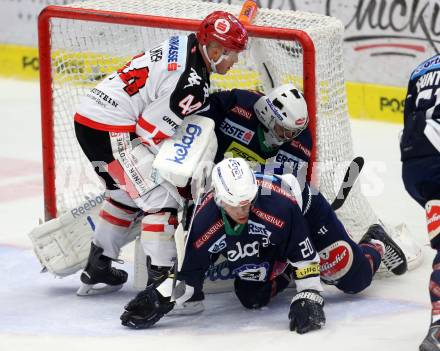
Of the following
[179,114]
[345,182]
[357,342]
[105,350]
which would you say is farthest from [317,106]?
[105,350]

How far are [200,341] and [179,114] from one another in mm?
908

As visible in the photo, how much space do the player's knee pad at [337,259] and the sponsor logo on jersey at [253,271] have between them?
27cm

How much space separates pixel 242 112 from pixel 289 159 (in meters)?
0.29

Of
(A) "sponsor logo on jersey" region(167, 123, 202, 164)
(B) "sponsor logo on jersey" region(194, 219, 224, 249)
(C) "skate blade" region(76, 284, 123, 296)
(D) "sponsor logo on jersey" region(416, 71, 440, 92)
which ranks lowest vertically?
(C) "skate blade" region(76, 284, 123, 296)

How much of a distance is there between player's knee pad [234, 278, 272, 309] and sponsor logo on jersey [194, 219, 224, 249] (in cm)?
36

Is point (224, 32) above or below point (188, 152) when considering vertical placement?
above

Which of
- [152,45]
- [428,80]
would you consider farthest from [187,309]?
[152,45]

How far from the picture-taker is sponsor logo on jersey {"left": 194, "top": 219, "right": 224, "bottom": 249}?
4.36 meters

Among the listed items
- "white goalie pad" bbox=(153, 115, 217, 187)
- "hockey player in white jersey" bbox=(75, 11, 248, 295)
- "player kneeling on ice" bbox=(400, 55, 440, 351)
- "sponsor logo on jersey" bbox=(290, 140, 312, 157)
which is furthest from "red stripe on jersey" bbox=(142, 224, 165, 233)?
"player kneeling on ice" bbox=(400, 55, 440, 351)

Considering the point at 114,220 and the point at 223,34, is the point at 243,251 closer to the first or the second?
the point at 114,220

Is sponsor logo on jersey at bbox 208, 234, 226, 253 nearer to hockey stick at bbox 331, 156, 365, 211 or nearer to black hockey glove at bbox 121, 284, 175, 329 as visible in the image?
black hockey glove at bbox 121, 284, 175, 329

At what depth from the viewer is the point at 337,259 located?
15.4 feet

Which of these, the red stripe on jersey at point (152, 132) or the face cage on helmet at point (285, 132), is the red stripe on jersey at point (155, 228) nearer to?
the red stripe on jersey at point (152, 132)

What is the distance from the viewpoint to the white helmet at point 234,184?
13.7 feet
